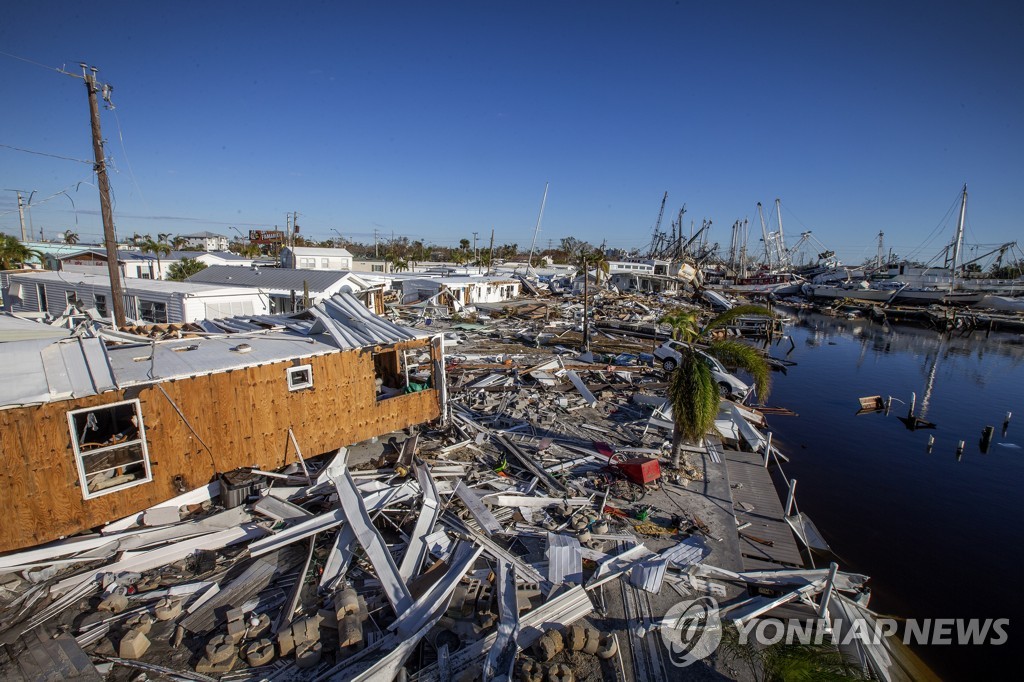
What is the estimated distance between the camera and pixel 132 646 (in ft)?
21.2

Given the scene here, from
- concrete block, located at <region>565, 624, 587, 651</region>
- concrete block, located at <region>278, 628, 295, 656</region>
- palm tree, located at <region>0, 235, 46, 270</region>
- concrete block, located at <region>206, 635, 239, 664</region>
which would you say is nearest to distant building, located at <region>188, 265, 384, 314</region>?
palm tree, located at <region>0, 235, 46, 270</region>

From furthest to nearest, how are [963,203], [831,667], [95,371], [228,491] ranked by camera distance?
1. [963,203]
2. [228,491]
3. [95,371]
4. [831,667]

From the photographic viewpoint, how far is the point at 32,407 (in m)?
7.55

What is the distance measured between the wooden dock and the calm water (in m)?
1.88

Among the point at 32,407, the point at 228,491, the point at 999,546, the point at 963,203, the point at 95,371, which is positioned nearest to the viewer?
the point at 32,407

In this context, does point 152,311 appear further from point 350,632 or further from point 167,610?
point 350,632

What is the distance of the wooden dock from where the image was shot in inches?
391

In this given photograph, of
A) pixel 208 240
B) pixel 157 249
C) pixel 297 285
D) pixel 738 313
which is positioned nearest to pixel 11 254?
pixel 157 249

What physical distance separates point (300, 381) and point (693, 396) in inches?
392

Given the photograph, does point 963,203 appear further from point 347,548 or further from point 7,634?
point 7,634

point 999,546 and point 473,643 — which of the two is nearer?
point 473,643

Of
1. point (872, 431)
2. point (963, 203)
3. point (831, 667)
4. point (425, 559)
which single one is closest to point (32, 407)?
point (425, 559)

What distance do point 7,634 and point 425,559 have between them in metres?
6.04

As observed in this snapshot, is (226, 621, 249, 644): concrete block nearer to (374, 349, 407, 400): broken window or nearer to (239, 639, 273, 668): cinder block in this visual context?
(239, 639, 273, 668): cinder block
